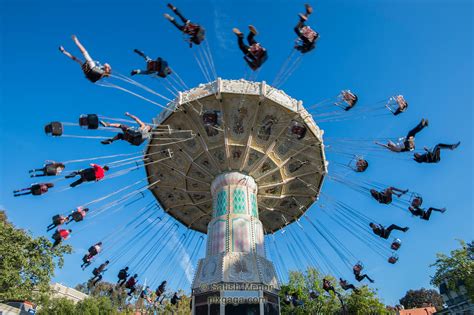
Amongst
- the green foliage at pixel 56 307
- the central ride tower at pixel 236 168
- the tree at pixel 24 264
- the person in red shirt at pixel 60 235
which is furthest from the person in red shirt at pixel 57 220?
the green foliage at pixel 56 307

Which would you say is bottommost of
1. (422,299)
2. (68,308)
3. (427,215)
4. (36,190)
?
(36,190)

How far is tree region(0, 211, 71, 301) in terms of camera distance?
2558cm

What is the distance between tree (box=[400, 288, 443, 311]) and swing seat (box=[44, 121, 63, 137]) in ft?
207

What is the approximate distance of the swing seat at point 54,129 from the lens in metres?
13.3

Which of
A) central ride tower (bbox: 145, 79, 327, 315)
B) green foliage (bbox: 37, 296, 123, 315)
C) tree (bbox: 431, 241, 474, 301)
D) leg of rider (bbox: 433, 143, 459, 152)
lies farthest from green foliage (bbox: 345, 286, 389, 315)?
green foliage (bbox: 37, 296, 123, 315)

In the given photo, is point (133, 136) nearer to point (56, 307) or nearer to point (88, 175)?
point (88, 175)

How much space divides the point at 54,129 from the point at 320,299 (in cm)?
2892

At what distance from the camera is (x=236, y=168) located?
66.7 ft

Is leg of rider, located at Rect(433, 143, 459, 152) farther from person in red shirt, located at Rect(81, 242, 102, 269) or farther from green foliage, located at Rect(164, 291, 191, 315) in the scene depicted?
green foliage, located at Rect(164, 291, 191, 315)

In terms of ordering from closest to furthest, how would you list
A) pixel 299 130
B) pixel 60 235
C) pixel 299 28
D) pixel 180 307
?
pixel 299 28 → pixel 60 235 → pixel 299 130 → pixel 180 307

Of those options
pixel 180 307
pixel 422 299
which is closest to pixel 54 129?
pixel 180 307

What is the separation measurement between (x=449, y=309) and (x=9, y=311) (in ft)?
147

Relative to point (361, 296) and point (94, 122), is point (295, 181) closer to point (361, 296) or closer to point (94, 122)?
point (94, 122)

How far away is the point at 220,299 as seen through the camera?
15.9 m
